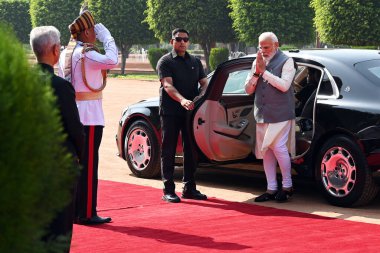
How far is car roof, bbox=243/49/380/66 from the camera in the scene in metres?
9.81

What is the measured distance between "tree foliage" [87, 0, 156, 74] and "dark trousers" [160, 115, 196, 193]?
179 ft

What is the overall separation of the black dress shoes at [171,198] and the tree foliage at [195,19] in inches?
1919

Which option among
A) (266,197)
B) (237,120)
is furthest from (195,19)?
(266,197)

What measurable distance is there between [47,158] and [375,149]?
247 inches

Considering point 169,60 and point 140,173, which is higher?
point 169,60

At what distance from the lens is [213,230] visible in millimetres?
8008

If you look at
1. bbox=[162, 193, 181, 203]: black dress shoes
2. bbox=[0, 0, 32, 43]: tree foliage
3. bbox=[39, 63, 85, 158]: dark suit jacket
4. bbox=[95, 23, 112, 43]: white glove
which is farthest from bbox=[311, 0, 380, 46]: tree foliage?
bbox=[0, 0, 32, 43]: tree foliage

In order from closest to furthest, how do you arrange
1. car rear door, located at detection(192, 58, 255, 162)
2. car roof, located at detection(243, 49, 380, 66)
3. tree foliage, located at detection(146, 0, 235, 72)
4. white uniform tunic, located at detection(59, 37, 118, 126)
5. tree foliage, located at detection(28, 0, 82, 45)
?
white uniform tunic, located at detection(59, 37, 118, 126) < car roof, located at detection(243, 49, 380, 66) < car rear door, located at detection(192, 58, 255, 162) < tree foliage, located at detection(146, 0, 235, 72) < tree foliage, located at detection(28, 0, 82, 45)

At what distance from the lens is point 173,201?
964 cm

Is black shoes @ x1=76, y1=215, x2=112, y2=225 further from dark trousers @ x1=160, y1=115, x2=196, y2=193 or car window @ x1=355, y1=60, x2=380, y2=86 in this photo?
car window @ x1=355, y1=60, x2=380, y2=86

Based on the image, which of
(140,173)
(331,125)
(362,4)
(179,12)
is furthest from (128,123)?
(179,12)

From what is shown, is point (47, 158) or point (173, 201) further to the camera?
point (173, 201)

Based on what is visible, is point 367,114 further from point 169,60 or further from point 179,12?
point 179,12

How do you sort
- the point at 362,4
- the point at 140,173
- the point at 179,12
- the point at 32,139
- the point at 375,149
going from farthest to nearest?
the point at 179,12 < the point at 362,4 < the point at 140,173 < the point at 375,149 < the point at 32,139
